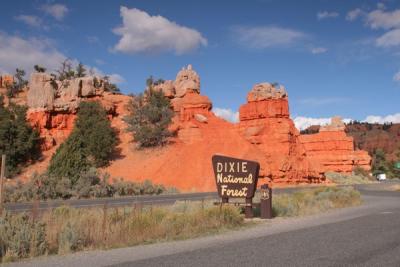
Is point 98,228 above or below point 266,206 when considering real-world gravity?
below

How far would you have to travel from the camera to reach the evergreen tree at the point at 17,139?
49469 millimetres

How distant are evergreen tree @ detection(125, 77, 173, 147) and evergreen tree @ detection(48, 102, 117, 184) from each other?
302 cm

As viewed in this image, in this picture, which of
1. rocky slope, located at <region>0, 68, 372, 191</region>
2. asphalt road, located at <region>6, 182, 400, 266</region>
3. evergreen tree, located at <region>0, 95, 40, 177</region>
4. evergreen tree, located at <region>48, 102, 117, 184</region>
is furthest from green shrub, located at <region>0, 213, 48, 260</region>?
evergreen tree, located at <region>0, 95, 40, 177</region>

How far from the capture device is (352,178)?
79.7 m

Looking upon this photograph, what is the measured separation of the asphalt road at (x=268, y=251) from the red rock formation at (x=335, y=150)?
78.4 metres

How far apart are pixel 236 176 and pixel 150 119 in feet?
120

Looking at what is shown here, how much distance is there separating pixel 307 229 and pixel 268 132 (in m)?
44.0

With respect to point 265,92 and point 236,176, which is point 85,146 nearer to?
point 265,92

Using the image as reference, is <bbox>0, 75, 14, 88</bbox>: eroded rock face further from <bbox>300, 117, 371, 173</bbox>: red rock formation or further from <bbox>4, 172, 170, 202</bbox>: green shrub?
<bbox>300, 117, 371, 173</bbox>: red rock formation

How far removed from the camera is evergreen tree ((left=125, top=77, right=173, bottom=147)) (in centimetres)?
5319

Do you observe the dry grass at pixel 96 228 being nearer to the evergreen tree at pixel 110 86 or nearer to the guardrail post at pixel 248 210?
the guardrail post at pixel 248 210

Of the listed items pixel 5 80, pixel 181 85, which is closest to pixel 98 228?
pixel 181 85

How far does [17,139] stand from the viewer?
5059 cm

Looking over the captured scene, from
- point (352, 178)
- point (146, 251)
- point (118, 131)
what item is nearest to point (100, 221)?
point (146, 251)
